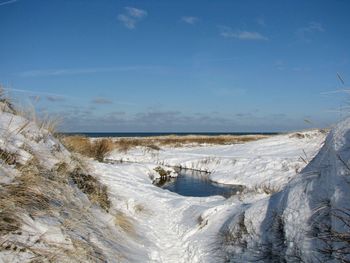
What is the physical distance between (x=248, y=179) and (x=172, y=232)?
31.4ft

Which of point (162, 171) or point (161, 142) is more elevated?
point (161, 142)

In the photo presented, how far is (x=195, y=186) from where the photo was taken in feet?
50.1

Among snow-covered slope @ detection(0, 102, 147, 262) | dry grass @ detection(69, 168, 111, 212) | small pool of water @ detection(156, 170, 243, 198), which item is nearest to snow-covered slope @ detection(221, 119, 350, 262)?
snow-covered slope @ detection(0, 102, 147, 262)

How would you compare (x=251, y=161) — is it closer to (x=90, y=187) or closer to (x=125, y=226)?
(x=90, y=187)

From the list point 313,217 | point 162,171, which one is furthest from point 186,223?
point 162,171

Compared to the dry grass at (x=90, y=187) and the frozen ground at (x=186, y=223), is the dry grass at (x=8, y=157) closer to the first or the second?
the frozen ground at (x=186, y=223)

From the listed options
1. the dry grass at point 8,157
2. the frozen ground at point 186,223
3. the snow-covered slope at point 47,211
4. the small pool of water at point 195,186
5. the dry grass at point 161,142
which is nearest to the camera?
the snow-covered slope at point 47,211

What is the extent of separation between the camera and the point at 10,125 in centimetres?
498

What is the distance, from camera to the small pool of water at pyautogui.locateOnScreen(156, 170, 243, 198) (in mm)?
13679

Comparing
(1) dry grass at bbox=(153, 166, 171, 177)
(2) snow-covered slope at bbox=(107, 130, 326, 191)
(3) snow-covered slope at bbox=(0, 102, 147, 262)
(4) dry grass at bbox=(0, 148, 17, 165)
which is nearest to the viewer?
(3) snow-covered slope at bbox=(0, 102, 147, 262)

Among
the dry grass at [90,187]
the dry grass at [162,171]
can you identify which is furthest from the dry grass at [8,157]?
the dry grass at [162,171]

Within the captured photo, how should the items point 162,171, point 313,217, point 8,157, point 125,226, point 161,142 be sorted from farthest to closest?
point 161,142 → point 162,171 → point 125,226 → point 8,157 → point 313,217

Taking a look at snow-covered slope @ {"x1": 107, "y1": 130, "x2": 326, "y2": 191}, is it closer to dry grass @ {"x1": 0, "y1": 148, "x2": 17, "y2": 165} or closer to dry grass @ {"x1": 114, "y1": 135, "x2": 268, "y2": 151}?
dry grass @ {"x1": 114, "y1": 135, "x2": 268, "y2": 151}

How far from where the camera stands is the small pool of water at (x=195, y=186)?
13679mm
